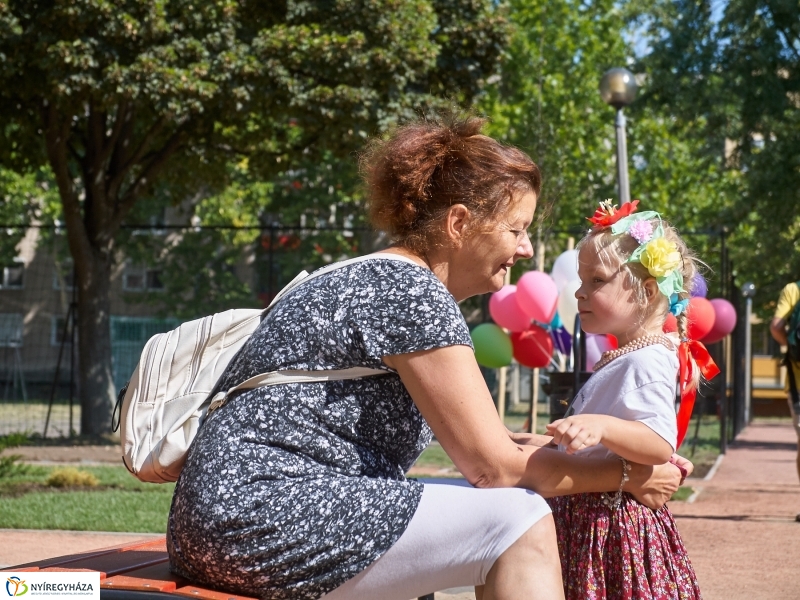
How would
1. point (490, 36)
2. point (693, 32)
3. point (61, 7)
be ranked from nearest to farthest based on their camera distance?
1. point (61, 7)
2. point (490, 36)
3. point (693, 32)

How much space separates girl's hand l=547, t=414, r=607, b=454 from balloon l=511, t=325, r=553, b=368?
802 cm

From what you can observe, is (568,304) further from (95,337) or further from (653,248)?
(95,337)

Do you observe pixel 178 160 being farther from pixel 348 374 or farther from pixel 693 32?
pixel 348 374

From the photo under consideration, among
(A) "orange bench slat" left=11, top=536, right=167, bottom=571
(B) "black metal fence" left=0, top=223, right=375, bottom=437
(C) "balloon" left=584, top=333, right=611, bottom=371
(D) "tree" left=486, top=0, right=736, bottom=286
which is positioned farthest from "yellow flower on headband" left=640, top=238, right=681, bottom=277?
(B) "black metal fence" left=0, top=223, right=375, bottom=437

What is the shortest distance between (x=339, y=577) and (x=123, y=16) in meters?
10.7

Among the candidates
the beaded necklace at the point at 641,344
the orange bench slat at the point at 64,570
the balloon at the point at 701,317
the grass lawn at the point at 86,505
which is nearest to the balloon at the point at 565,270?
the balloon at the point at 701,317

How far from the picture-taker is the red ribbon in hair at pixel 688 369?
3043mm

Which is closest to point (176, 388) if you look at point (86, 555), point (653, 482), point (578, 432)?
point (86, 555)

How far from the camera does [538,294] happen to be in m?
9.80

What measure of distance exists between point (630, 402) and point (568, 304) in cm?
691

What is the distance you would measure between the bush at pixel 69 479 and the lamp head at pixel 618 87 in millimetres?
5986

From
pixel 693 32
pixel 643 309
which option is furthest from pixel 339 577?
pixel 693 32

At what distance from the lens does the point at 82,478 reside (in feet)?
29.9

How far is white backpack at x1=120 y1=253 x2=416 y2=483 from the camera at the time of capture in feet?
8.09
